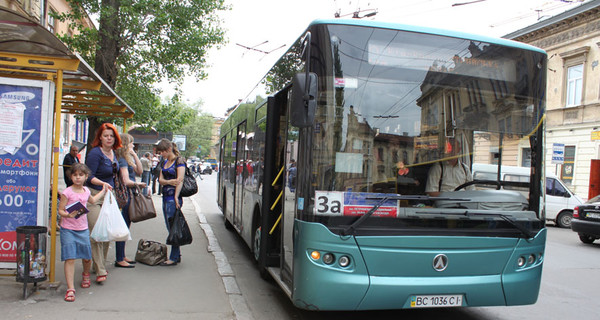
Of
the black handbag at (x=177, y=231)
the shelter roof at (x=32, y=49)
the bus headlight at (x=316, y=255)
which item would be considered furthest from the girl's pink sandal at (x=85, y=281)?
the bus headlight at (x=316, y=255)

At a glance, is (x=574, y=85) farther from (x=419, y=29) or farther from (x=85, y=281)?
(x=85, y=281)

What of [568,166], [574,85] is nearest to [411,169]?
[568,166]

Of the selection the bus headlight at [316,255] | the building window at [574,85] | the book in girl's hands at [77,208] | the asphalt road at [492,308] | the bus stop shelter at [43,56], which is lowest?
the asphalt road at [492,308]

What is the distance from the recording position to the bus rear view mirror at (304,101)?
4.02 m

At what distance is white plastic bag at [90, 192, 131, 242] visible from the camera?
17.6 feet

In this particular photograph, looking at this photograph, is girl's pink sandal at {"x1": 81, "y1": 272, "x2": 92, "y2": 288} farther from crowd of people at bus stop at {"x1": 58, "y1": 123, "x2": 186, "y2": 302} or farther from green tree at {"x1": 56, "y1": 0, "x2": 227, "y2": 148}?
green tree at {"x1": 56, "y1": 0, "x2": 227, "y2": 148}

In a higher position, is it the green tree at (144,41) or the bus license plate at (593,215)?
the green tree at (144,41)

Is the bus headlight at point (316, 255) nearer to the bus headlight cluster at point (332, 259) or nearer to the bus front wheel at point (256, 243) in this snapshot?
the bus headlight cluster at point (332, 259)

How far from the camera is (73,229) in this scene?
5.05 meters

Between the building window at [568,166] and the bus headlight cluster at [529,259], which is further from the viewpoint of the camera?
the building window at [568,166]

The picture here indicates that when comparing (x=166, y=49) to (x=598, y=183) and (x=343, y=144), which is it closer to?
(x=343, y=144)

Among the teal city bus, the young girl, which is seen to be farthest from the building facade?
the young girl

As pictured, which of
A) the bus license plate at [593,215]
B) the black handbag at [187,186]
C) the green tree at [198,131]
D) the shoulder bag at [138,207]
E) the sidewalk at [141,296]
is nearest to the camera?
the sidewalk at [141,296]

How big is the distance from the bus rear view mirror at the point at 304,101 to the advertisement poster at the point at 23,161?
3002 millimetres
